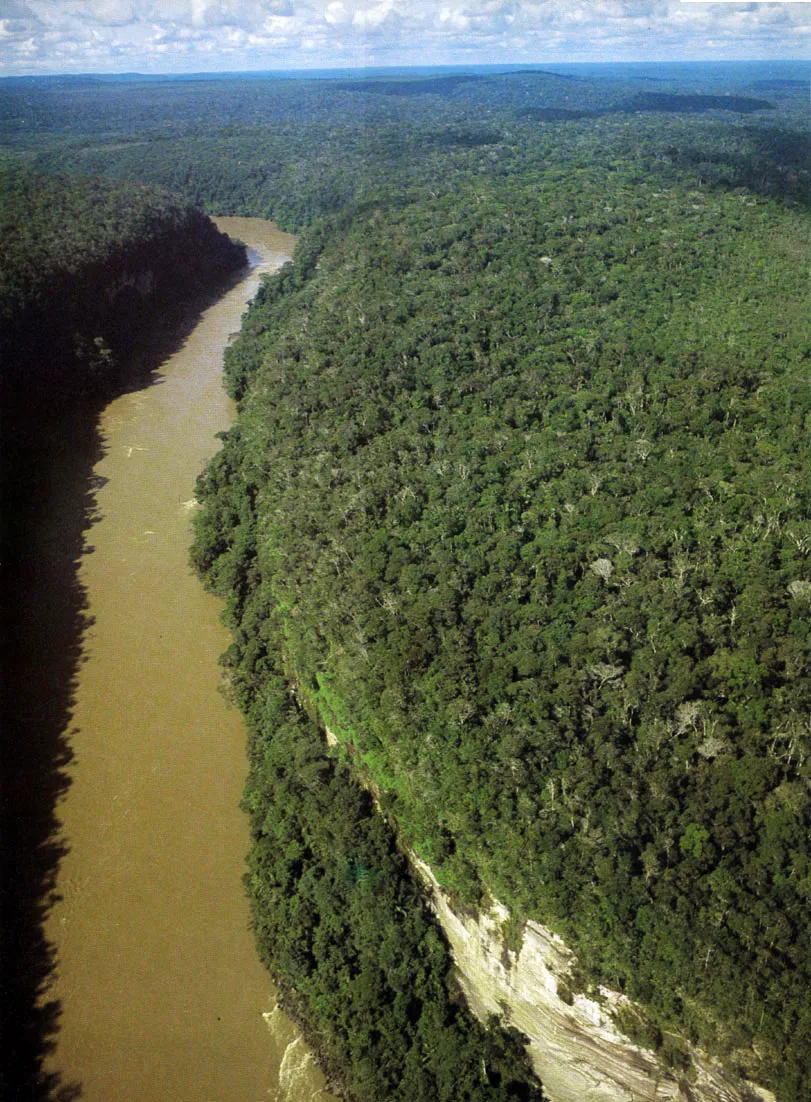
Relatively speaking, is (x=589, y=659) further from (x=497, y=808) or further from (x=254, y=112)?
(x=254, y=112)

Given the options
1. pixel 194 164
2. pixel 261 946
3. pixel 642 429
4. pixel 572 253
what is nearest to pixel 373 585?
pixel 261 946

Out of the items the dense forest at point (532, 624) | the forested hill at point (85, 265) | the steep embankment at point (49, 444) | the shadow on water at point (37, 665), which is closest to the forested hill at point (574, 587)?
the dense forest at point (532, 624)

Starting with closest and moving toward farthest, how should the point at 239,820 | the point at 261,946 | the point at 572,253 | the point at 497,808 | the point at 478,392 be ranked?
the point at 497,808, the point at 261,946, the point at 239,820, the point at 478,392, the point at 572,253

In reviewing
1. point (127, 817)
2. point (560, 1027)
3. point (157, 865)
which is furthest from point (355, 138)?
point (560, 1027)

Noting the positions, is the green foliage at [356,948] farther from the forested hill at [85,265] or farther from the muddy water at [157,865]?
the forested hill at [85,265]

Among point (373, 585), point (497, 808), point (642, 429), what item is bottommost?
point (497, 808)

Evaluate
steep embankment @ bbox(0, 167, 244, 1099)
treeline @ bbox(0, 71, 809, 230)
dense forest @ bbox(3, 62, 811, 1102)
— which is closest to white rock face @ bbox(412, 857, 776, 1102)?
dense forest @ bbox(3, 62, 811, 1102)

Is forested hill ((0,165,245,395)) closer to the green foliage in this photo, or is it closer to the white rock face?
the green foliage
